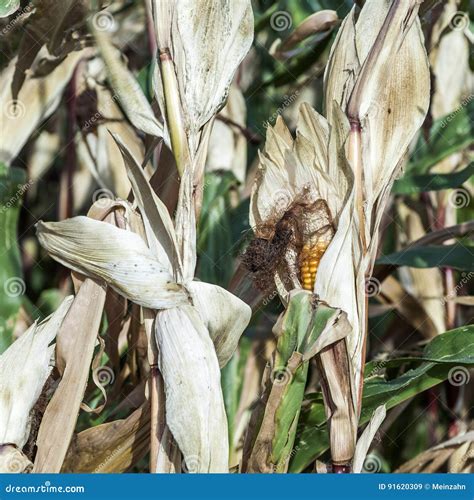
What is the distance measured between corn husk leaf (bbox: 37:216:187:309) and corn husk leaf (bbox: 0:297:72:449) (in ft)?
0.28

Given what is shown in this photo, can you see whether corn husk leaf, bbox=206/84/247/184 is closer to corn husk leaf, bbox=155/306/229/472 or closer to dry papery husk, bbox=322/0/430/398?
dry papery husk, bbox=322/0/430/398

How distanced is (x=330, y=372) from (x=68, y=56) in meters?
0.69

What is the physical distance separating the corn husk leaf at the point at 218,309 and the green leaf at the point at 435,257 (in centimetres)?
42

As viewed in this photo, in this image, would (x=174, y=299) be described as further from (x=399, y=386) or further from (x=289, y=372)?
(x=399, y=386)

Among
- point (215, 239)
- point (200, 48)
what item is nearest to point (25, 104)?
point (215, 239)

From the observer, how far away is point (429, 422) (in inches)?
46.2

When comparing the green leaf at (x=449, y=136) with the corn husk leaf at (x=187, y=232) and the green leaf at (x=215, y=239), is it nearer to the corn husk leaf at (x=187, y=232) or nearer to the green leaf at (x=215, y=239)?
the green leaf at (x=215, y=239)

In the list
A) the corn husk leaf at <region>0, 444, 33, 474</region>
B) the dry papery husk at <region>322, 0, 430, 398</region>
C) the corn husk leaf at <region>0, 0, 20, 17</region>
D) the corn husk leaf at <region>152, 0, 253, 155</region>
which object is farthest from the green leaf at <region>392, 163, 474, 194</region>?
the corn husk leaf at <region>0, 444, 33, 474</region>

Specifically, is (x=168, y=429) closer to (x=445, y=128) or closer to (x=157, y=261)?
(x=157, y=261)

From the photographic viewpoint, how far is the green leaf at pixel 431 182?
115 centimetres

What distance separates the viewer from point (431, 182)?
1.18m

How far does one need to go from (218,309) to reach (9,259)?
1.54 feet

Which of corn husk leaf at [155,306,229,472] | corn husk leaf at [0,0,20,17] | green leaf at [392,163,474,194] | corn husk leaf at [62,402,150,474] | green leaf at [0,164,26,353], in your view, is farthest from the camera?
green leaf at [392,163,474,194]

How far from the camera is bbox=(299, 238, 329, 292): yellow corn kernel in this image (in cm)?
73
